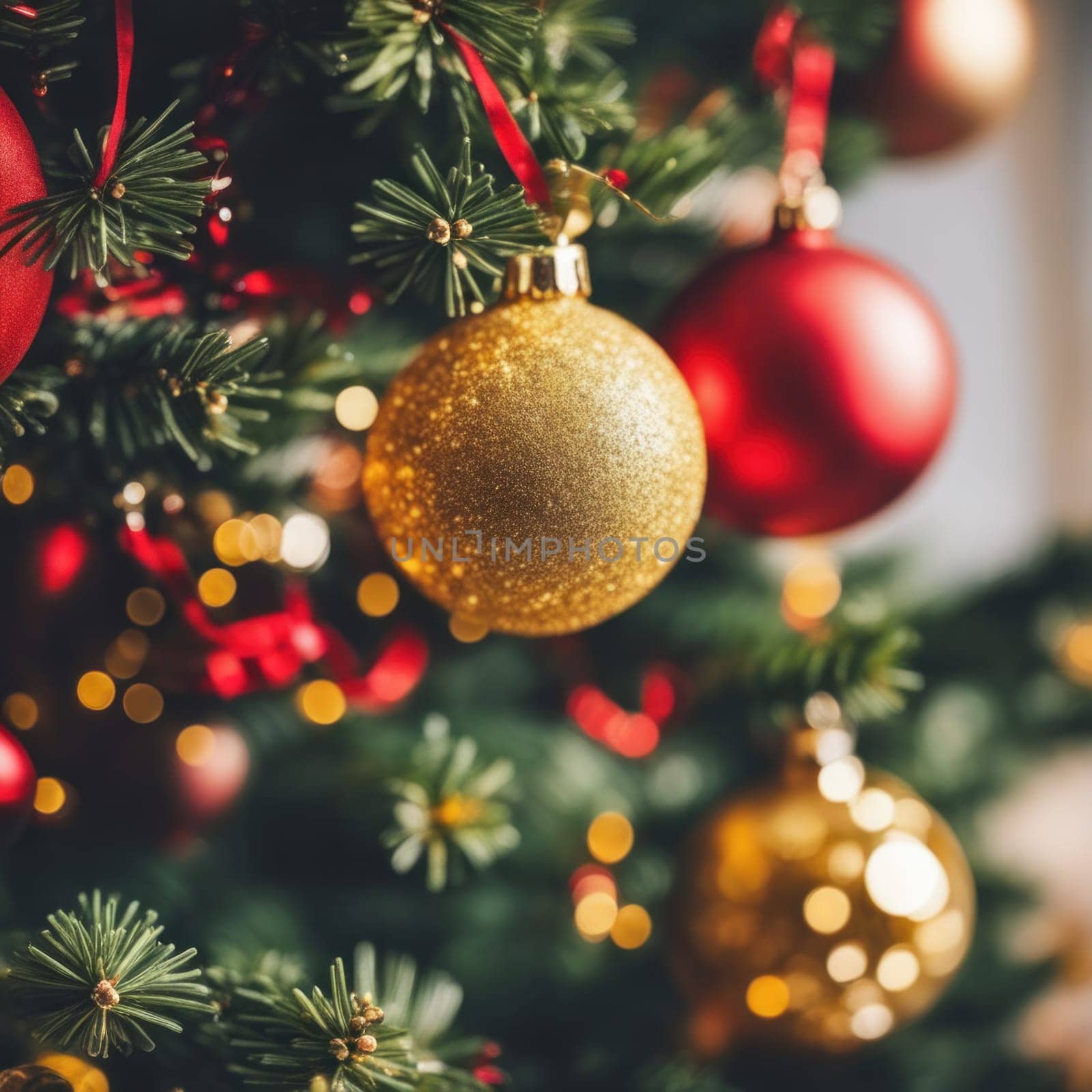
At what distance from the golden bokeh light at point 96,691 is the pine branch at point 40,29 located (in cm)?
30

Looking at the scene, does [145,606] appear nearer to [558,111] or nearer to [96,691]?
[96,691]

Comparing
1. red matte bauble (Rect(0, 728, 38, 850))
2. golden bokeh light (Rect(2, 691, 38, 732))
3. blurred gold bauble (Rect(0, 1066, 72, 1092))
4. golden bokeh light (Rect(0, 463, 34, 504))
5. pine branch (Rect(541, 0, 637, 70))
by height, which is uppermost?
pine branch (Rect(541, 0, 637, 70))

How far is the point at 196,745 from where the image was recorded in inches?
19.6

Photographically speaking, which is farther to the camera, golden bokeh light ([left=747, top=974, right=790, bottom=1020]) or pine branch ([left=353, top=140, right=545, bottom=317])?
golden bokeh light ([left=747, top=974, right=790, bottom=1020])

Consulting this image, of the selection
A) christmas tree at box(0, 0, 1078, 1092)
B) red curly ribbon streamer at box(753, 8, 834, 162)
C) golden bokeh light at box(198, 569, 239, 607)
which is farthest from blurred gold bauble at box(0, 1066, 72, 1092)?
red curly ribbon streamer at box(753, 8, 834, 162)

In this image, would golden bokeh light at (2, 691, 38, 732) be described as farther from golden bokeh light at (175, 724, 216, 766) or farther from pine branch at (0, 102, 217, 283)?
pine branch at (0, 102, 217, 283)

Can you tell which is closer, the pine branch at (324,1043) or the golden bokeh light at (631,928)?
the pine branch at (324,1043)

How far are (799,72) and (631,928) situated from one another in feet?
1.88

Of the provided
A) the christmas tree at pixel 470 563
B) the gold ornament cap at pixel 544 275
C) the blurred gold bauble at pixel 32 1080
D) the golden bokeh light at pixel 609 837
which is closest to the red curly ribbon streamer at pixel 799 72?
the christmas tree at pixel 470 563

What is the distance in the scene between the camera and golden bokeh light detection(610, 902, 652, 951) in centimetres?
64

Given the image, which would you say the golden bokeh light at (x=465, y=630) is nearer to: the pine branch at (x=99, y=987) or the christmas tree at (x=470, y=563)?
the christmas tree at (x=470, y=563)

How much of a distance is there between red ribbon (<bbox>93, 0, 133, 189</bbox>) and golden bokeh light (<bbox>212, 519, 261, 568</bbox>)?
23 cm

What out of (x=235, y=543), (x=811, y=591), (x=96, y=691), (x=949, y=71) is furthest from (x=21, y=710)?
(x=949, y=71)

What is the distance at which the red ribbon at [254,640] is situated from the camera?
453 millimetres
